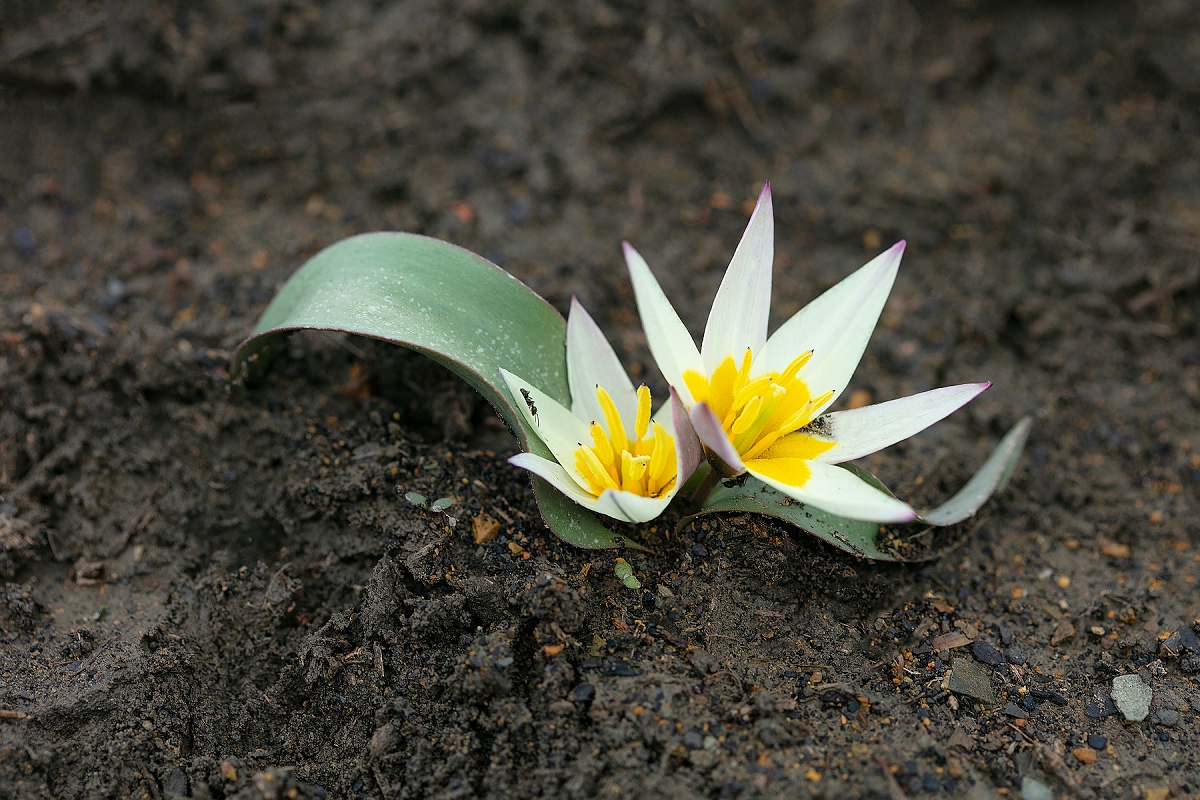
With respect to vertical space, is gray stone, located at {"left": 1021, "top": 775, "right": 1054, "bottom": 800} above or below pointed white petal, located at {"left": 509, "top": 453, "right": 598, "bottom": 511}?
below

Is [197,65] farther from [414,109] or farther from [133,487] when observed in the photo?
[133,487]

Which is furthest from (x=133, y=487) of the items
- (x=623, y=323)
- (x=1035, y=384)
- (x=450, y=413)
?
(x=1035, y=384)

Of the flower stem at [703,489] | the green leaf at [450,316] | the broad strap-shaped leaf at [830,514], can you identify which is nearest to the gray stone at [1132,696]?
the broad strap-shaped leaf at [830,514]

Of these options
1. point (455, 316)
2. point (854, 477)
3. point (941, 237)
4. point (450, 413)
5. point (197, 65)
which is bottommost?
Answer: point (941, 237)

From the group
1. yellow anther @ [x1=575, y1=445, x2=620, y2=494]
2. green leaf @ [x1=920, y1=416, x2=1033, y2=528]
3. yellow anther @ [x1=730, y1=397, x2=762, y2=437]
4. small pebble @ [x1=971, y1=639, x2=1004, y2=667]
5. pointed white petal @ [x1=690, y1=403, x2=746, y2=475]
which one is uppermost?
pointed white petal @ [x1=690, y1=403, x2=746, y2=475]

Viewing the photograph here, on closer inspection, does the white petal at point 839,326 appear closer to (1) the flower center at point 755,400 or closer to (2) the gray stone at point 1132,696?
(1) the flower center at point 755,400

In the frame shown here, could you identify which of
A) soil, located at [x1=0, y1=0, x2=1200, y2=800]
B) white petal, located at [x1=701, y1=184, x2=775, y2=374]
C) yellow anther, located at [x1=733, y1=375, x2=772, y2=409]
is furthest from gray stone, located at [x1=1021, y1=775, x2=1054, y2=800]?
white petal, located at [x1=701, y1=184, x2=775, y2=374]

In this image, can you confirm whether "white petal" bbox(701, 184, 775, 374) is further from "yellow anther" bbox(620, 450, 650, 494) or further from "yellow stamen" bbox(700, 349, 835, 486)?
"yellow anther" bbox(620, 450, 650, 494)
